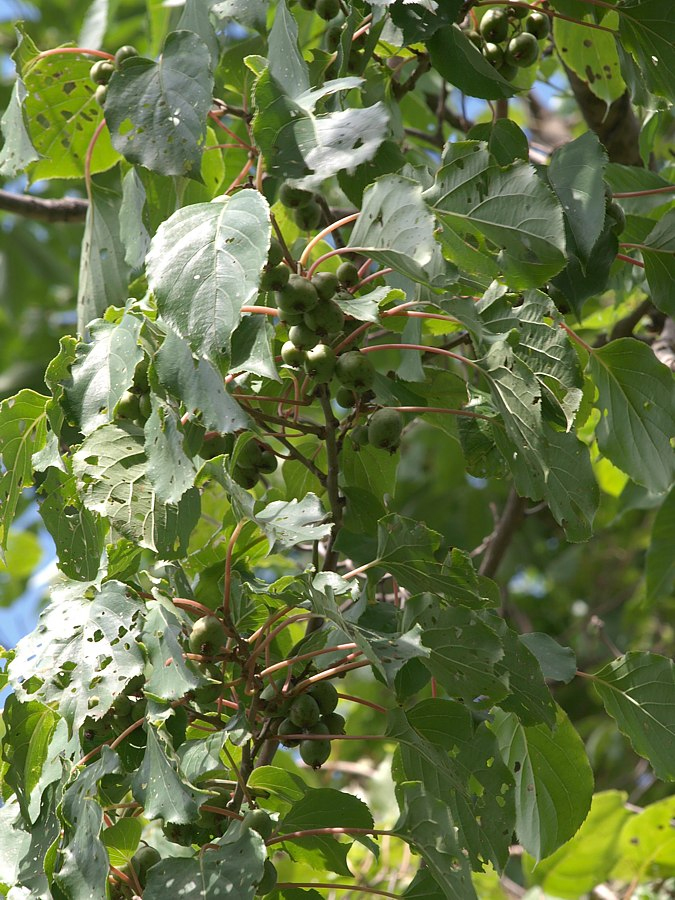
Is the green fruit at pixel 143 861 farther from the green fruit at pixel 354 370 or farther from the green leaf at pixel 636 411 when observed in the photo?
the green leaf at pixel 636 411

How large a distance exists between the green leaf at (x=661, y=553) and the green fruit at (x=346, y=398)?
1.17 m

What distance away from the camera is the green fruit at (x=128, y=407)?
125cm

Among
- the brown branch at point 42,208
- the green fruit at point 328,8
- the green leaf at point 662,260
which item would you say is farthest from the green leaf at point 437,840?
the brown branch at point 42,208

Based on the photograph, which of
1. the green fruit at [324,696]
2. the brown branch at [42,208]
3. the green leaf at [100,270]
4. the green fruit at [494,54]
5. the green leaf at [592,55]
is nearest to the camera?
the green fruit at [324,696]

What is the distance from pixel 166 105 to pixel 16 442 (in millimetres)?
473

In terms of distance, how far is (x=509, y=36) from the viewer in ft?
5.24

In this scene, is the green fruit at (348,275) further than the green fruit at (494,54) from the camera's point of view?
No

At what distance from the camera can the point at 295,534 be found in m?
1.10

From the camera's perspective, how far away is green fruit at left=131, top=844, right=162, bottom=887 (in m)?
1.15

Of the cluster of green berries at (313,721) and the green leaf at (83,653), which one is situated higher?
the green leaf at (83,653)

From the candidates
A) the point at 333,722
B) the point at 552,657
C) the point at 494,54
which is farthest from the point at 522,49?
the point at 333,722

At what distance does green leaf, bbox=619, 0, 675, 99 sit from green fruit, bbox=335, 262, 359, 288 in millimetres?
582

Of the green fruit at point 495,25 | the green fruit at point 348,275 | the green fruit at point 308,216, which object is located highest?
the green fruit at point 495,25

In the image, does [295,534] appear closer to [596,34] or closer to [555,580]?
[596,34]
